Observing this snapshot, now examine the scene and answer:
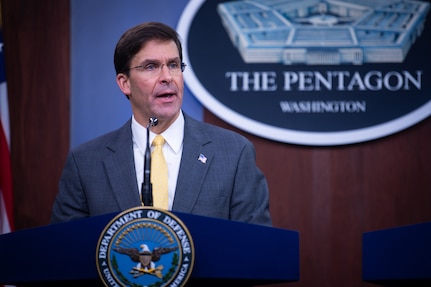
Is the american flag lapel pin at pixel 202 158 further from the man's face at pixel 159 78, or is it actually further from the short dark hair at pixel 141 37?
the short dark hair at pixel 141 37

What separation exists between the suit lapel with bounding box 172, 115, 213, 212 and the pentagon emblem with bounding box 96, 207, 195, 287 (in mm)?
493

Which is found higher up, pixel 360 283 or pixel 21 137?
pixel 21 137

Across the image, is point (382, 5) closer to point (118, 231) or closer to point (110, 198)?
point (110, 198)

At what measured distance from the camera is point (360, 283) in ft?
10.3

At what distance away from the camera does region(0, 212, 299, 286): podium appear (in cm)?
175

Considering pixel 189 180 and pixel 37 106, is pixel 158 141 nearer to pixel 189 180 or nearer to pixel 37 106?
pixel 189 180

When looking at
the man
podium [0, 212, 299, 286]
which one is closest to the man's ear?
the man

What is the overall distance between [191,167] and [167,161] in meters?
0.09

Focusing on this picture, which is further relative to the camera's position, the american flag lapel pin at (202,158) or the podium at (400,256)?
the american flag lapel pin at (202,158)

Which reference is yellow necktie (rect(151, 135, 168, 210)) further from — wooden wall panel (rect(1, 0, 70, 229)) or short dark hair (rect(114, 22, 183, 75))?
wooden wall panel (rect(1, 0, 70, 229))

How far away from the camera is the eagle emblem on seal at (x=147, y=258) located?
171 centimetres

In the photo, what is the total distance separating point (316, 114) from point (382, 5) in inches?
21.4

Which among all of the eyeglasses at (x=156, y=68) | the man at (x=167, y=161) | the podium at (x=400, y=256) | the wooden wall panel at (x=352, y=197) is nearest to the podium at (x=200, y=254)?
the podium at (x=400, y=256)

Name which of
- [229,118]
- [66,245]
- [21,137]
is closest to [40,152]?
[21,137]
